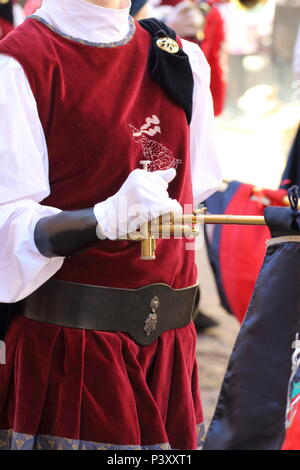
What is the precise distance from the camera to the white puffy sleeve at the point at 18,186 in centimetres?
152

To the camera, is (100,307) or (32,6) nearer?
(100,307)

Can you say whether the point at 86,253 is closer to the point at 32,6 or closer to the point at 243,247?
the point at 243,247

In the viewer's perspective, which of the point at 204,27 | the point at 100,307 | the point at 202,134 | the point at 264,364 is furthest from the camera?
the point at 204,27

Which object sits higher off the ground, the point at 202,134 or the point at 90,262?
the point at 202,134

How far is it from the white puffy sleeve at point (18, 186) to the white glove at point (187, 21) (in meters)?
2.21

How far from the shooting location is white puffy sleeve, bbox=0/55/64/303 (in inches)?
59.7

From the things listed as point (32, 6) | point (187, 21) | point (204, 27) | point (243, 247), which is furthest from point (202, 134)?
point (204, 27)

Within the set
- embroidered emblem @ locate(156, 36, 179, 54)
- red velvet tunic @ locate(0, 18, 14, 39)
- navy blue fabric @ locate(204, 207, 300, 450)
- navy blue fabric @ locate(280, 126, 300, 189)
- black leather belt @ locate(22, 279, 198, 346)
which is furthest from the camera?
red velvet tunic @ locate(0, 18, 14, 39)

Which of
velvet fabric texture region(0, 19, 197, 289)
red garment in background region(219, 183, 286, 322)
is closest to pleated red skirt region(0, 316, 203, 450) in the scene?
velvet fabric texture region(0, 19, 197, 289)

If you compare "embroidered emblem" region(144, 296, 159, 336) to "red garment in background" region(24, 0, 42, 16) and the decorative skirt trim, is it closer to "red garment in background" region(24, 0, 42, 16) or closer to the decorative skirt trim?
the decorative skirt trim

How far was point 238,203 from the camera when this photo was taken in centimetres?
301

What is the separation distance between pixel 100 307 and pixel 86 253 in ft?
0.34

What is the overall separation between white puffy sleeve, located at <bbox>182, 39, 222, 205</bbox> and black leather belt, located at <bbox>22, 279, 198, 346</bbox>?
314 mm

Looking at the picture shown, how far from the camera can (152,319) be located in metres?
1.67
